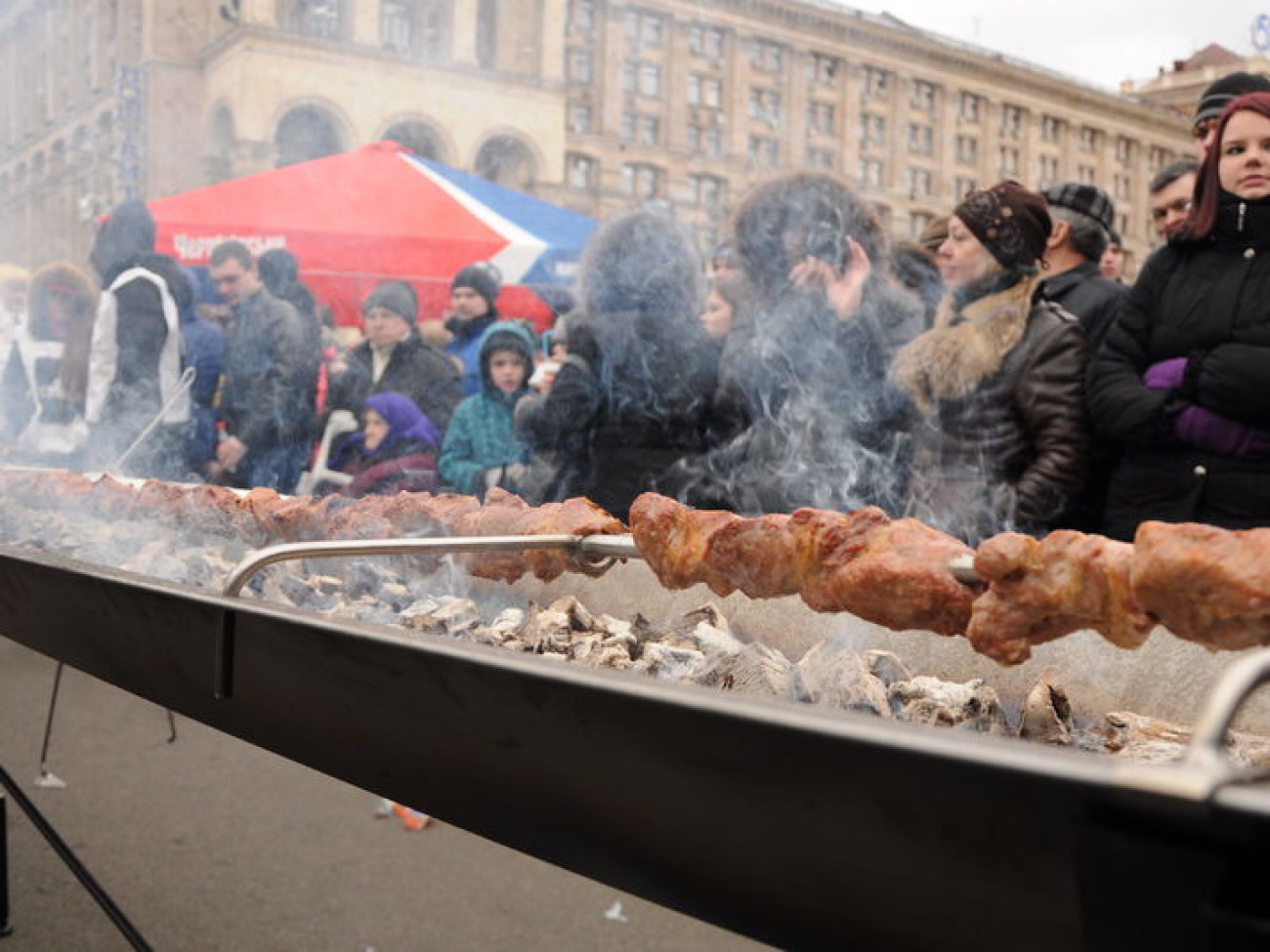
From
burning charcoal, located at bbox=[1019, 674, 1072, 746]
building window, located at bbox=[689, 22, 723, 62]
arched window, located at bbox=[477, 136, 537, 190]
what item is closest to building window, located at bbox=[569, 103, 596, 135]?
arched window, located at bbox=[477, 136, 537, 190]

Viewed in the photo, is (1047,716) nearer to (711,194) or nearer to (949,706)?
(949,706)

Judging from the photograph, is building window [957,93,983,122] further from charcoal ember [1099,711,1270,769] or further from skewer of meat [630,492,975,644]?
charcoal ember [1099,711,1270,769]

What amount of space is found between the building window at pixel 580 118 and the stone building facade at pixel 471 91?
1.6 inches

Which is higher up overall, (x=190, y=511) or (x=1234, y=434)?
(x=1234, y=434)

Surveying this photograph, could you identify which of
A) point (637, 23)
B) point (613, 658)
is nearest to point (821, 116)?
point (637, 23)

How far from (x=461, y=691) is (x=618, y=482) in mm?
2301

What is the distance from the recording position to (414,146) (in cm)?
733

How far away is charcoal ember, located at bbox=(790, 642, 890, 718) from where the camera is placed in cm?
140

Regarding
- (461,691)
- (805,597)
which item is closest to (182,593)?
(461,691)

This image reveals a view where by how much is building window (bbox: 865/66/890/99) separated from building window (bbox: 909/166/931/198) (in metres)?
0.57

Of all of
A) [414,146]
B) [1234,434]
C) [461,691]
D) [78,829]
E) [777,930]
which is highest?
[414,146]

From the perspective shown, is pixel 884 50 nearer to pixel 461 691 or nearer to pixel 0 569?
pixel 0 569

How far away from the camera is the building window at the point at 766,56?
522 centimetres

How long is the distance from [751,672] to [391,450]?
258 cm
